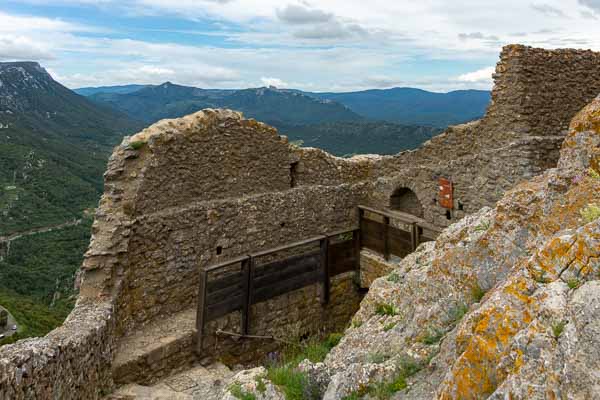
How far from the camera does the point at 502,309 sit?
277 centimetres

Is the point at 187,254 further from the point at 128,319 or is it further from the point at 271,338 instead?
the point at 271,338

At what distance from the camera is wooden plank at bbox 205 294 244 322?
8.45 metres

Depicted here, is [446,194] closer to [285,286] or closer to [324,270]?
[324,270]

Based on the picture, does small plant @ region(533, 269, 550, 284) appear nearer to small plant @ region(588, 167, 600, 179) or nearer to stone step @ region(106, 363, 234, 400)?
small plant @ region(588, 167, 600, 179)

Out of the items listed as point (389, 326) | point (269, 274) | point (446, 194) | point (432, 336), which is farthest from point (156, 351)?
point (446, 194)

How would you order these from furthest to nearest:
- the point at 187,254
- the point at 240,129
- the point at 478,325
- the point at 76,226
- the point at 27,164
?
the point at 27,164, the point at 76,226, the point at 240,129, the point at 187,254, the point at 478,325

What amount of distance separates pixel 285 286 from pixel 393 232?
8.52ft

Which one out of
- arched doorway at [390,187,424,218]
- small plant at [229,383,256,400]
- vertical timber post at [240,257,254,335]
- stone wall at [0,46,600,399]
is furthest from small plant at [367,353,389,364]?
arched doorway at [390,187,424,218]

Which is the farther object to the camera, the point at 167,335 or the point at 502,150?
the point at 502,150

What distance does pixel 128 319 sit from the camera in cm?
788

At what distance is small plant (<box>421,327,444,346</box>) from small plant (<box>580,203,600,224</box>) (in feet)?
4.29

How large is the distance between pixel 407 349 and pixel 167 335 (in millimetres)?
5288

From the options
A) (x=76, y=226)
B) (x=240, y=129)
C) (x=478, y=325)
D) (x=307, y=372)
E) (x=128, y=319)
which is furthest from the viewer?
(x=76, y=226)

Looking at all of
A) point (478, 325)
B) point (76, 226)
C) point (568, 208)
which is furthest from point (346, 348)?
point (76, 226)
